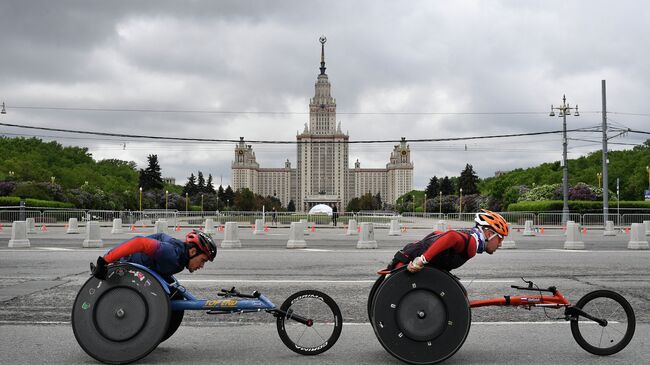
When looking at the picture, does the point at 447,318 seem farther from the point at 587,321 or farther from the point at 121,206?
the point at 121,206

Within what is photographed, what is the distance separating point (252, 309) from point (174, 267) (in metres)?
0.83

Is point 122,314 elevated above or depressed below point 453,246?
below

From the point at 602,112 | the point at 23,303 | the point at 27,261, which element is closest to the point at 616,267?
the point at 23,303

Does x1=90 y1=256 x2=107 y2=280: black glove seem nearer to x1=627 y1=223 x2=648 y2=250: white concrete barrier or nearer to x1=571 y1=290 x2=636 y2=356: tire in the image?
x1=571 y1=290 x2=636 y2=356: tire

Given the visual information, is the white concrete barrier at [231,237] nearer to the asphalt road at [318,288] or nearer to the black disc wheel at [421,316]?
the asphalt road at [318,288]

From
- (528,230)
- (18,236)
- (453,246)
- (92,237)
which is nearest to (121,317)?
(453,246)

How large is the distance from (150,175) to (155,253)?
4217 inches

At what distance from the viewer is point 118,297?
5570 mm

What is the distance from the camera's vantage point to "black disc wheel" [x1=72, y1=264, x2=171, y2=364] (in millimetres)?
5535

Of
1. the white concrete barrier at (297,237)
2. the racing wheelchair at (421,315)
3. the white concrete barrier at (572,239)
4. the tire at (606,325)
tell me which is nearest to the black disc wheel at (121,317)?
the racing wheelchair at (421,315)

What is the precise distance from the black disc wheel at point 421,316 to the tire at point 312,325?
0.50 m

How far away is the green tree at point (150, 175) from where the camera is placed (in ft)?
352

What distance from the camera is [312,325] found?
19.6 ft

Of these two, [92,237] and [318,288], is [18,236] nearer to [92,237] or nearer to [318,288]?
[92,237]
